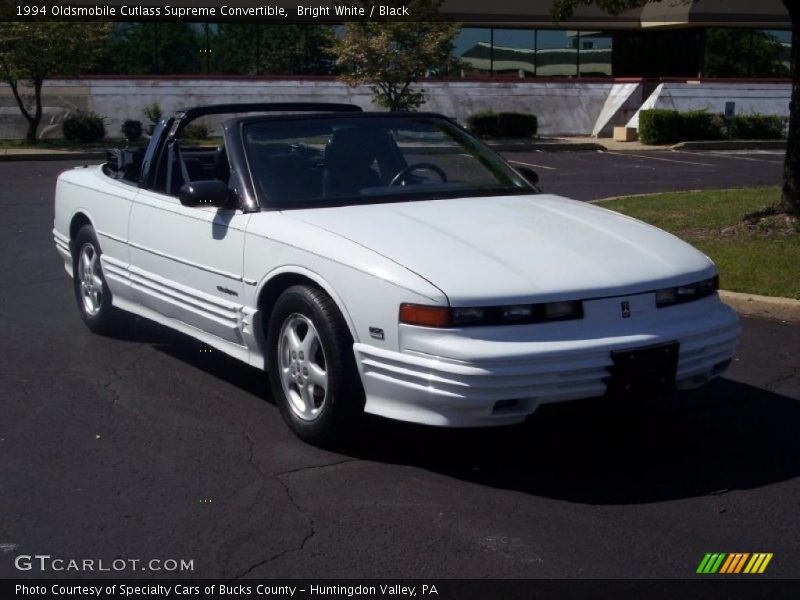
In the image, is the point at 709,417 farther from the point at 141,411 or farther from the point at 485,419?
the point at 141,411

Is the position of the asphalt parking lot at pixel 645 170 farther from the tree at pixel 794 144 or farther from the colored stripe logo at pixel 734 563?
the colored stripe logo at pixel 734 563

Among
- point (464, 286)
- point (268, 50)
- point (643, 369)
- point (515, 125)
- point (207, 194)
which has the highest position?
point (268, 50)

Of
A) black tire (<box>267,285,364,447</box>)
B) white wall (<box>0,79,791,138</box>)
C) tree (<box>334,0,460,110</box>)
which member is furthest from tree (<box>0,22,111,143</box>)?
black tire (<box>267,285,364,447</box>)

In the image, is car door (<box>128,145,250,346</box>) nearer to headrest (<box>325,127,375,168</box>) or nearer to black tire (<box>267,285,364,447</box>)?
black tire (<box>267,285,364,447</box>)

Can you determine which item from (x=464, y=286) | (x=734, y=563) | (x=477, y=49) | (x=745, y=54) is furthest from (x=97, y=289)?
(x=745, y=54)

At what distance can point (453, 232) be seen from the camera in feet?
17.7

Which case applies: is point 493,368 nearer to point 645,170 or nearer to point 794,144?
point 794,144

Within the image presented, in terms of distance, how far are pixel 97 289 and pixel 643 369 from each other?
4.36 meters

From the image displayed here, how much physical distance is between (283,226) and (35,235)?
7.96 meters

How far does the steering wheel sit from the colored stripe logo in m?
2.93

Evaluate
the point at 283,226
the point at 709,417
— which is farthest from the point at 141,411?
the point at 709,417

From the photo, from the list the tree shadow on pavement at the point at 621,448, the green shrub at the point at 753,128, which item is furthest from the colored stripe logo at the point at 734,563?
the green shrub at the point at 753,128

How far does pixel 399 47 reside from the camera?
29344 millimetres

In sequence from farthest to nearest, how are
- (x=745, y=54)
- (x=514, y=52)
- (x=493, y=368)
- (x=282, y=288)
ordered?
(x=745, y=54), (x=514, y=52), (x=282, y=288), (x=493, y=368)
